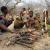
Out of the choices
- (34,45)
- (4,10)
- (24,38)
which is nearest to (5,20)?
(4,10)

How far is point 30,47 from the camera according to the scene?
5.40ft

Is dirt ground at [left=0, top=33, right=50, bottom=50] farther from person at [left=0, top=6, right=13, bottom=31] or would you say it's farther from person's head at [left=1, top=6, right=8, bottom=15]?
person's head at [left=1, top=6, right=8, bottom=15]

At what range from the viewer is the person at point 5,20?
1.68 m

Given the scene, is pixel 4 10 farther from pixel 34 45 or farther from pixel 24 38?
pixel 34 45

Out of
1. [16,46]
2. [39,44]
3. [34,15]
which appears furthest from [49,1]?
[16,46]

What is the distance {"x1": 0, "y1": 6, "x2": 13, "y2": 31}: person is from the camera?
1683 millimetres

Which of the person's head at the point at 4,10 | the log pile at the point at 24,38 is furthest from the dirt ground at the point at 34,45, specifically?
the person's head at the point at 4,10

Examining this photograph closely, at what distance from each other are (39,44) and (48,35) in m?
0.12

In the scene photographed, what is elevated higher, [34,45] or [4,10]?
[4,10]

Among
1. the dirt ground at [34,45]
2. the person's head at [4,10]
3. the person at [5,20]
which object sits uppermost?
the person's head at [4,10]

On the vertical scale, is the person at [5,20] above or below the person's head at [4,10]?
below

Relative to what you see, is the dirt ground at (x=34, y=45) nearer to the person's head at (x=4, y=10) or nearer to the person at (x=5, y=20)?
the person at (x=5, y=20)

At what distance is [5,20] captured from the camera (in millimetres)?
1687

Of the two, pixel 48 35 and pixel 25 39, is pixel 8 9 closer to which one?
pixel 25 39
